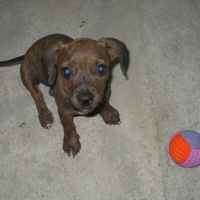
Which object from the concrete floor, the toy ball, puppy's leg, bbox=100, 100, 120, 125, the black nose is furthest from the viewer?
puppy's leg, bbox=100, 100, 120, 125

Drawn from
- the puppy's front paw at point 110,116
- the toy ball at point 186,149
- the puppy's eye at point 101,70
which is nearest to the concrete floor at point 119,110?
the puppy's front paw at point 110,116

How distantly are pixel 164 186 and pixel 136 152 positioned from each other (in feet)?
1.99

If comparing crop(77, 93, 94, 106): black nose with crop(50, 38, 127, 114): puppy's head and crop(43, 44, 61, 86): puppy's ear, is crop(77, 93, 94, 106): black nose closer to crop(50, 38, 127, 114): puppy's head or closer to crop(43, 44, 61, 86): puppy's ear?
crop(50, 38, 127, 114): puppy's head

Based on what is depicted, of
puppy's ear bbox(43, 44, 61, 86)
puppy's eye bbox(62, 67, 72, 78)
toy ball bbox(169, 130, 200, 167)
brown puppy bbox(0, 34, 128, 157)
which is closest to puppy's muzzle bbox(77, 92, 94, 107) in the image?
brown puppy bbox(0, 34, 128, 157)

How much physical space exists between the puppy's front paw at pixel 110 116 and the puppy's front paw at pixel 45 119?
0.81 m

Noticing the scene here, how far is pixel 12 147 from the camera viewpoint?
13.4 feet

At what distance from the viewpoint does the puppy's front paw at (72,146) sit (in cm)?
391

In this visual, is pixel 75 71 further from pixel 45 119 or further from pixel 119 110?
pixel 119 110

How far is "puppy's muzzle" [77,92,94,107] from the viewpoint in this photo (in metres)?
3.07

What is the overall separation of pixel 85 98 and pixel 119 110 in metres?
1.36

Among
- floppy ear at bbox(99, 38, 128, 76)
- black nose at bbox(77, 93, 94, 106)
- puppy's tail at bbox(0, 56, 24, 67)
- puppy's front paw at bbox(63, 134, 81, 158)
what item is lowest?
puppy's front paw at bbox(63, 134, 81, 158)

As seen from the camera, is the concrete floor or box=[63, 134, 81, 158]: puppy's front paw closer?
the concrete floor

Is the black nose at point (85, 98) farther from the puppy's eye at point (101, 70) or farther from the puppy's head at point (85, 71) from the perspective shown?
the puppy's eye at point (101, 70)

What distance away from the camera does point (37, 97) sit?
Answer: 425 centimetres
